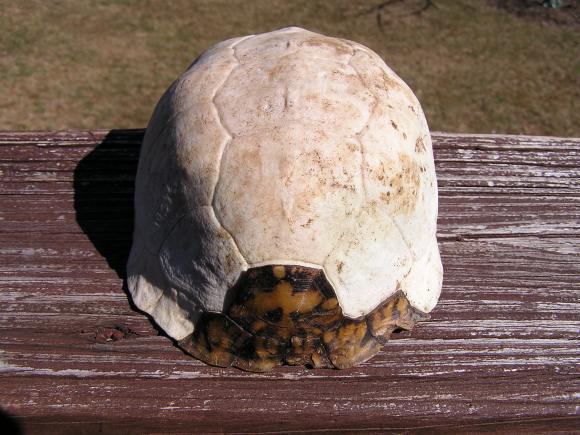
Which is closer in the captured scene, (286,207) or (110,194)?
(286,207)

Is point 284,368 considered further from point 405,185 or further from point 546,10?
point 546,10

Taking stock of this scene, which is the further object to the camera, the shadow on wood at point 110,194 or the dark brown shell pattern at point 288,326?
the shadow on wood at point 110,194

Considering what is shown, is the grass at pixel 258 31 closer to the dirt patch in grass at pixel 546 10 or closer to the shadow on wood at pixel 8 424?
the dirt patch in grass at pixel 546 10

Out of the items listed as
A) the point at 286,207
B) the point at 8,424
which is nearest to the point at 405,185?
the point at 286,207

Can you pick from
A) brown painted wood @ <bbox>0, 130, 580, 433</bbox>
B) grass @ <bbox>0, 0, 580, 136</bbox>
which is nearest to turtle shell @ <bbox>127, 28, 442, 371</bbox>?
brown painted wood @ <bbox>0, 130, 580, 433</bbox>

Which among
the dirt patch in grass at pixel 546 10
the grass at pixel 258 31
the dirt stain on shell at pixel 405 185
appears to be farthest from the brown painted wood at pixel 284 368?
the dirt patch in grass at pixel 546 10

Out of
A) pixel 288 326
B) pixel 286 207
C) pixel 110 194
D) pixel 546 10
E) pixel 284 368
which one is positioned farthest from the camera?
pixel 546 10
